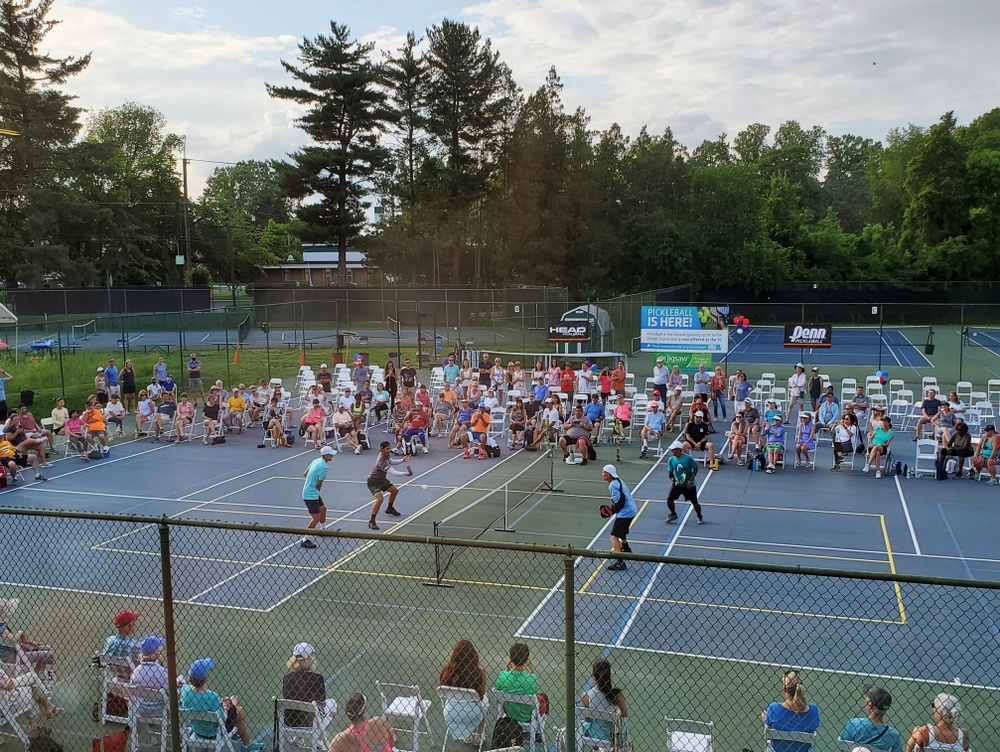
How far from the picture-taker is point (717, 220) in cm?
6650

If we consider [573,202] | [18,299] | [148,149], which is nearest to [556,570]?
[18,299]

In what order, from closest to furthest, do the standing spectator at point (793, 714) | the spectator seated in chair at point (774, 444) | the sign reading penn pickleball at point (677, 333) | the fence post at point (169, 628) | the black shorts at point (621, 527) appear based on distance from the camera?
1. the fence post at point (169, 628)
2. the standing spectator at point (793, 714)
3. the black shorts at point (621, 527)
4. the spectator seated in chair at point (774, 444)
5. the sign reading penn pickleball at point (677, 333)

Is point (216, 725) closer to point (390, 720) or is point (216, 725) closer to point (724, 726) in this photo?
point (390, 720)

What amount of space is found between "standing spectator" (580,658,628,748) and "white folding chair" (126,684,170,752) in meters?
3.25

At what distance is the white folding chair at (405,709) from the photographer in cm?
711

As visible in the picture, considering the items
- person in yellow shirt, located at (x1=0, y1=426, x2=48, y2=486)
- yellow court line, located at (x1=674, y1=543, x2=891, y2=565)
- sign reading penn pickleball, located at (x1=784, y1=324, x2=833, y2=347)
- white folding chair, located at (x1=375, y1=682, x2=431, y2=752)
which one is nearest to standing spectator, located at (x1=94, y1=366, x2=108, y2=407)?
person in yellow shirt, located at (x1=0, y1=426, x2=48, y2=486)

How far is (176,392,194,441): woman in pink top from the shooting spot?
23.6 m

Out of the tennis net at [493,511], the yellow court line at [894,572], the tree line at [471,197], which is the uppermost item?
the tree line at [471,197]

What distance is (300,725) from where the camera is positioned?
7.15 metres

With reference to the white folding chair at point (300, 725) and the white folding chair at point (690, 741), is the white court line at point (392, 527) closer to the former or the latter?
the white folding chair at point (300, 725)

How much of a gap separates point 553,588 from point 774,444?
375 inches

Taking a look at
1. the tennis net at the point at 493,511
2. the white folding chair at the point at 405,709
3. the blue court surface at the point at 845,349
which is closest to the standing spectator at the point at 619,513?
the tennis net at the point at 493,511

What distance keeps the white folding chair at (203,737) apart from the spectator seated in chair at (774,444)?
15203 millimetres

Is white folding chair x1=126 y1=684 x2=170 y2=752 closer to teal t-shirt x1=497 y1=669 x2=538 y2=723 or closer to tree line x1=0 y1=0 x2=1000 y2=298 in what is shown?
teal t-shirt x1=497 y1=669 x2=538 y2=723
